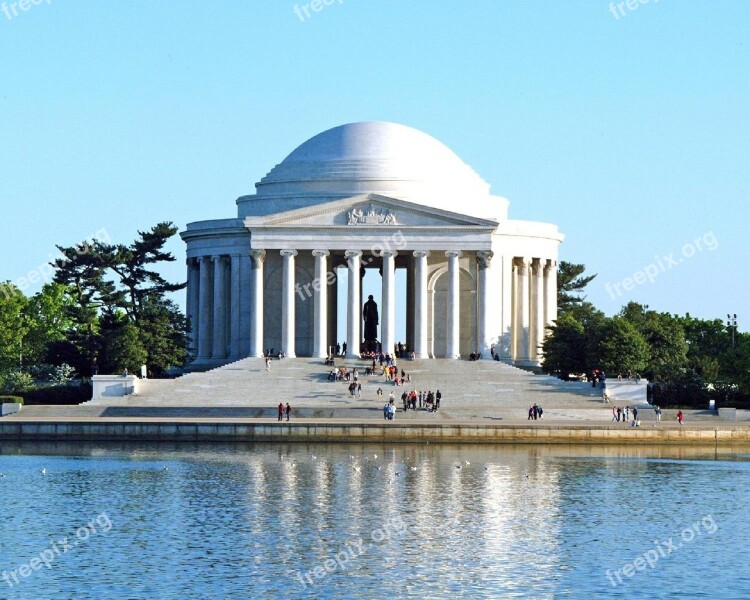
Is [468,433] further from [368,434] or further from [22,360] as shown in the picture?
[22,360]

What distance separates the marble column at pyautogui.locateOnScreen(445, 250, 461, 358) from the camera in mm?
117062

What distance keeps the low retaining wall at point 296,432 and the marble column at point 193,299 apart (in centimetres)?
4176

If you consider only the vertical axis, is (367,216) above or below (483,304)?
above

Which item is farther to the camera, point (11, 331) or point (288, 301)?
point (11, 331)

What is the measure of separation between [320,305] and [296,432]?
34.3 metres

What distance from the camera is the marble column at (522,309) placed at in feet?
416

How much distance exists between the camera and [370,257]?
398 ft

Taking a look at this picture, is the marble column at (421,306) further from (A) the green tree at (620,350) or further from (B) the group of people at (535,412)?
(B) the group of people at (535,412)

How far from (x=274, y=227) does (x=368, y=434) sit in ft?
117

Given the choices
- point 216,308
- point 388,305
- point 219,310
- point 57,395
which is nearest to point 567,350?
point 388,305

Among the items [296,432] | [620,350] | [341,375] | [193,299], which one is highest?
[193,299]

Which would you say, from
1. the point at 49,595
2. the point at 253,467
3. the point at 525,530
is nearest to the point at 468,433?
the point at 253,467
